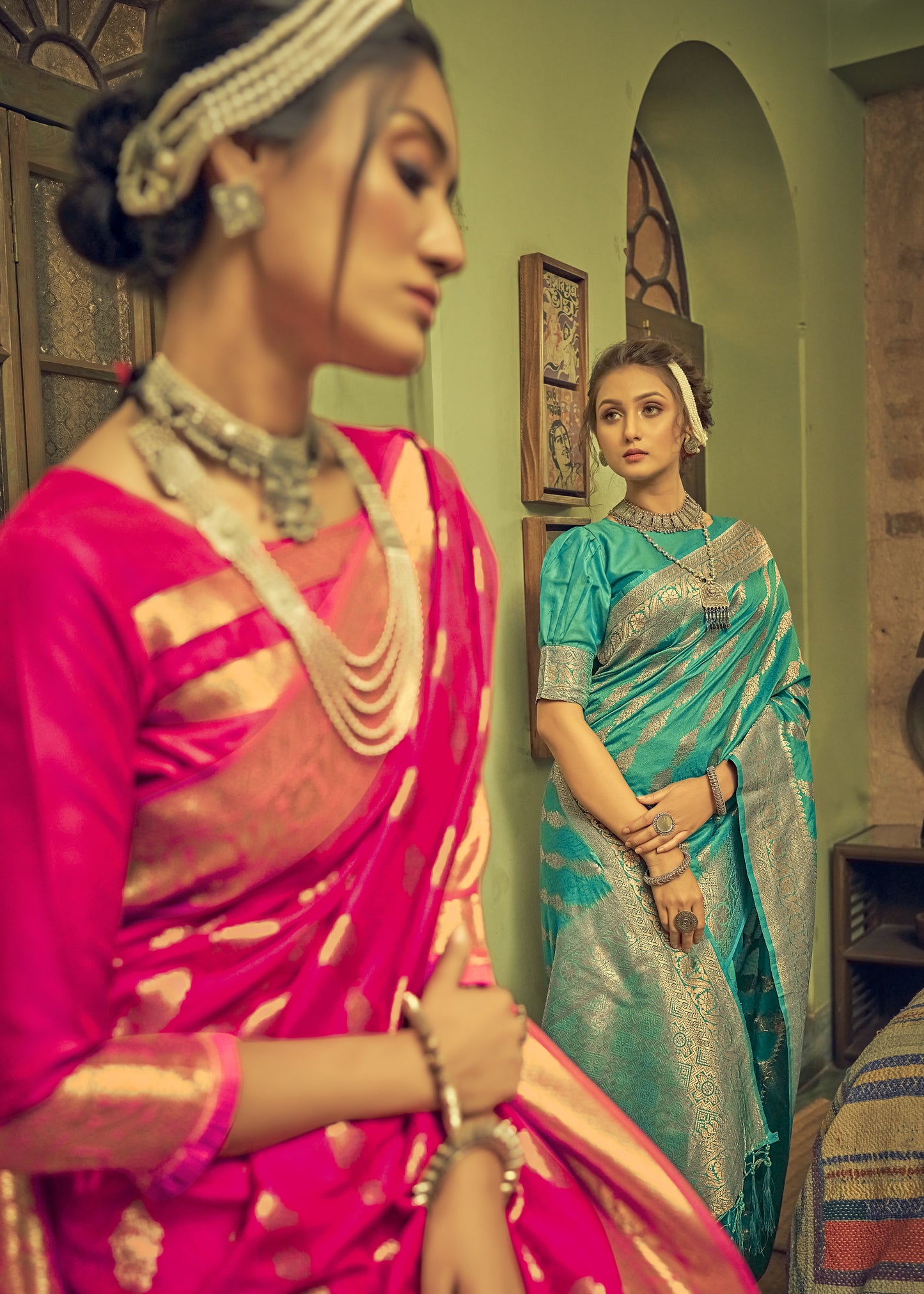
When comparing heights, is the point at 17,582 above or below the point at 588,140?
Answer: below

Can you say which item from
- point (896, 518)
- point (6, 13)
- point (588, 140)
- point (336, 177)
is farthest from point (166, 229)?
point (896, 518)

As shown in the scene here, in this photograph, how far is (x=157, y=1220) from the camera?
1.73 feet

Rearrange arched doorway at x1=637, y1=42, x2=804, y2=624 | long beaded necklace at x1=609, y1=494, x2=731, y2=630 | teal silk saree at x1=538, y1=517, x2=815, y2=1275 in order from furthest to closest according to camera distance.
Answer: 1. arched doorway at x1=637, y1=42, x2=804, y2=624
2. long beaded necklace at x1=609, y1=494, x2=731, y2=630
3. teal silk saree at x1=538, y1=517, x2=815, y2=1275

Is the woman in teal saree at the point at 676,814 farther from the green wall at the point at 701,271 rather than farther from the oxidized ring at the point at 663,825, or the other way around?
the green wall at the point at 701,271

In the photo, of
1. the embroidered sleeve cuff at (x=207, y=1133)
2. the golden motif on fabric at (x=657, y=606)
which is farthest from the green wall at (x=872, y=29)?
the embroidered sleeve cuff at (x=207, y=1133)

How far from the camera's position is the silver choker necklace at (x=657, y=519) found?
6.68ft

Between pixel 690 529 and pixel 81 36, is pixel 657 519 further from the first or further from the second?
pixel 81 36

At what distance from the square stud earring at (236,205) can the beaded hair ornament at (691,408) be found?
1.58 m

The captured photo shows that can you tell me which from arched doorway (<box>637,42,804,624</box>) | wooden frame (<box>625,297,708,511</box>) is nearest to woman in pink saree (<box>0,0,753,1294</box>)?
wooden frame (<box>625,297,708,511</box>)

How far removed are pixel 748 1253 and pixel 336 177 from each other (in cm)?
200

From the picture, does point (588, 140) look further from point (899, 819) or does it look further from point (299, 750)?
point (899, 819)

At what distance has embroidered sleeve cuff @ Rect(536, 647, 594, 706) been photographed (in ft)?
6.24

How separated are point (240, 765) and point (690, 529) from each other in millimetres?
1647

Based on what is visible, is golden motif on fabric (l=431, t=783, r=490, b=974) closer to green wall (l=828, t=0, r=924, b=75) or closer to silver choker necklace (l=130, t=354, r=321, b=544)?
silver choker necklace (l=130, t=354, r=321, b=544)
